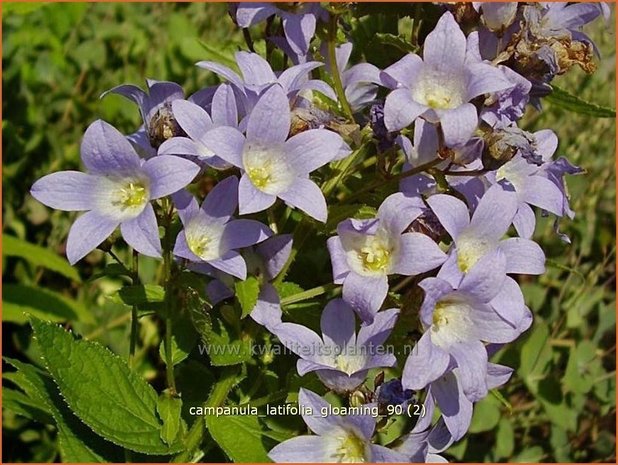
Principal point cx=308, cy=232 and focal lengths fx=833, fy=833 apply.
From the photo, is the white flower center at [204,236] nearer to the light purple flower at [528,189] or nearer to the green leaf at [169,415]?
the green leaf at [169,415]

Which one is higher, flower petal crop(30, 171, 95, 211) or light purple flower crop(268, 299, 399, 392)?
flower petal crop(30, 171, 95, 211)

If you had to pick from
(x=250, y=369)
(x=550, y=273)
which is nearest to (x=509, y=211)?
(x=250, y=369)

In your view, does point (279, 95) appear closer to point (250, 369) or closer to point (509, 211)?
point (509, 211)

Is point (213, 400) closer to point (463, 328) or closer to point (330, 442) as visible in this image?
point (330, 442)

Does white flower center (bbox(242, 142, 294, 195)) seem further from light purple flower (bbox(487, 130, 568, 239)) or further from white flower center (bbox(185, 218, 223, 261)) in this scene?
light purple flower (bbox(487, 130, 568, 239))

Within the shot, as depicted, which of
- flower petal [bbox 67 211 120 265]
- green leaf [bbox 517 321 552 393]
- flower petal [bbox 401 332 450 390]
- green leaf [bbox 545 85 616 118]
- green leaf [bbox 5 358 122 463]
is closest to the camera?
flower petal [bbox 401 332 450 390]

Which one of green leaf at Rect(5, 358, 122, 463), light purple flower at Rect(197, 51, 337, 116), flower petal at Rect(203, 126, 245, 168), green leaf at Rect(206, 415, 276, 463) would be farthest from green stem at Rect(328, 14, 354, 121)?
green leaf at Rect(5, 358, 122, 463)
